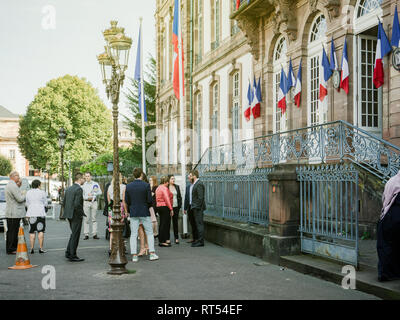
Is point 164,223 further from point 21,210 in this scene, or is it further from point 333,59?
point 333,59

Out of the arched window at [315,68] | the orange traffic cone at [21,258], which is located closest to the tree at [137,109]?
the arched window at [315,68]

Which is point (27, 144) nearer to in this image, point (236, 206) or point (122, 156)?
point (122, 156)

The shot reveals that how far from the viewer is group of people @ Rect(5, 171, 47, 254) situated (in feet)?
41.5

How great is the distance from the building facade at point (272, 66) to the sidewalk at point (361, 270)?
338 cm

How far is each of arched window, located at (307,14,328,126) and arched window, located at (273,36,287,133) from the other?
188 cm

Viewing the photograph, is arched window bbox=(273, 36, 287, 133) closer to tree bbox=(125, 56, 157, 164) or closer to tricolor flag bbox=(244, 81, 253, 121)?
tricolor flag bbox=(244, 81, 253, 121)

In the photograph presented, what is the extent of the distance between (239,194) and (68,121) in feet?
141

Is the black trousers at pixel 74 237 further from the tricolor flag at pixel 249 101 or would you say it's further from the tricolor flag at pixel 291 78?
the tricolor flag at pixel 249 101

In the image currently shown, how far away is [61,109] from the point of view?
53.9 meters

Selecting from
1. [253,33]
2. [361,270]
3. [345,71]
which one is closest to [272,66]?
[253,33]

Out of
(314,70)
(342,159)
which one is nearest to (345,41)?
(314,70)

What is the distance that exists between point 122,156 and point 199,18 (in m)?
22.2

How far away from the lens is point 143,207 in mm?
11055

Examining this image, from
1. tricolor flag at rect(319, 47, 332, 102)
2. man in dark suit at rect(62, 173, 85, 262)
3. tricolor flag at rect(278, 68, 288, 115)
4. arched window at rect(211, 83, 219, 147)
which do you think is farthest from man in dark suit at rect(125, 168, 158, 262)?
arched window at rect(211, 83, 219, 147)
